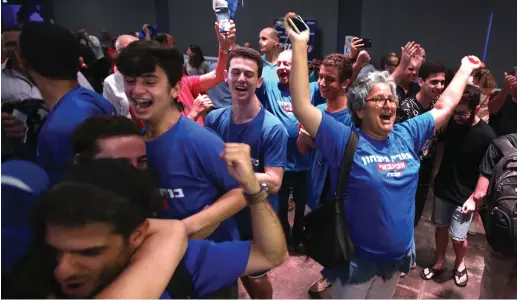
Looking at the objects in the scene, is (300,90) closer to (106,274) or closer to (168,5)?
(106,274)

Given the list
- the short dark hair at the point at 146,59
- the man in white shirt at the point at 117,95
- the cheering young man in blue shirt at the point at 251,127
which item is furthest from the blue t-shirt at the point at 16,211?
the man in white shirt at the point at 117,95

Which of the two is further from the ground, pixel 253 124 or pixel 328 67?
pixel 328 67

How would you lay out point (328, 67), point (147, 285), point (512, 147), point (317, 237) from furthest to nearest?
Answer: point (328, 67), point (512, 147), point (317, 237), point (147, 285)

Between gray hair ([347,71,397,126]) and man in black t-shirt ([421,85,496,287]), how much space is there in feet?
3.08

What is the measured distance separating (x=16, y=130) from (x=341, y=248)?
1494mm

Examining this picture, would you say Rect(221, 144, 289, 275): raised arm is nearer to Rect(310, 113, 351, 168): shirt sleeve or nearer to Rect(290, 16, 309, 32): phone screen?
Rect(310, 113, 351, 168): shirt sleeve

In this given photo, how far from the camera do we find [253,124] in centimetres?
223

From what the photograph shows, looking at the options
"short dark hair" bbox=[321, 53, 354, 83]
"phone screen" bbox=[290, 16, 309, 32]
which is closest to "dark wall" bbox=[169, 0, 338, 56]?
"short dark hair" bbox=[321, 53, 354, 83]

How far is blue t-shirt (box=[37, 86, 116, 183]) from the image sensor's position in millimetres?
1442

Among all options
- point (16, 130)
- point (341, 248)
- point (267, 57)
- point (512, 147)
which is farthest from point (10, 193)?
point (267, 57)

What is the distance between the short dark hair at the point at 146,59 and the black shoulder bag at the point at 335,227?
2.70 ft

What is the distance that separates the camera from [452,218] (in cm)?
284

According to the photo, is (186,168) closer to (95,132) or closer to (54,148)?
(95,132)

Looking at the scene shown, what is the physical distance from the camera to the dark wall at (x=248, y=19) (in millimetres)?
7836
